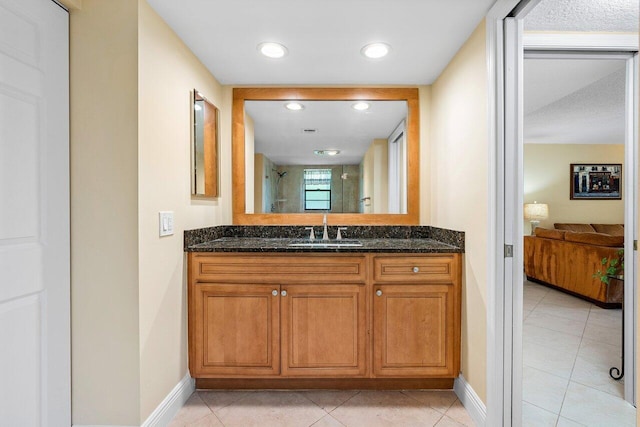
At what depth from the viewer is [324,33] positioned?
174 cm

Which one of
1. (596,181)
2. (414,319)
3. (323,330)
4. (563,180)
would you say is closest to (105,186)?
(323,330)

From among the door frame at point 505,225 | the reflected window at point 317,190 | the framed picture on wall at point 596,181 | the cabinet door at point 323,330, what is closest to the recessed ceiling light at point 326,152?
the reflected window at point 317,190

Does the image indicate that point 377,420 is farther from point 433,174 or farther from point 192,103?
point 192,103

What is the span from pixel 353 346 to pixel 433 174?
133 centimetres

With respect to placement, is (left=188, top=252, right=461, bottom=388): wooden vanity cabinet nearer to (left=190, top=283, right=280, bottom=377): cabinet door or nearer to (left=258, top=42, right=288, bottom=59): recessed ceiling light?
(left=190, top=283, right=280, bottom=377): cabinet door

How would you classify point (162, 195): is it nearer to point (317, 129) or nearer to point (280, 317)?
point (280, 317)

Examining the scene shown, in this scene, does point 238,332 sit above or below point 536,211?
below

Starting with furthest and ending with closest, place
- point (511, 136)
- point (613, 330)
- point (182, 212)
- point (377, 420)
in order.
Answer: point (613, 330) → point (182, 212) → point (377, 420) → point (511, 136)

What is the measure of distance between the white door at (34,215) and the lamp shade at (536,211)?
6.52 m

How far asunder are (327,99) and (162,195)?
1403 mm

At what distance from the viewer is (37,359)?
1.29m

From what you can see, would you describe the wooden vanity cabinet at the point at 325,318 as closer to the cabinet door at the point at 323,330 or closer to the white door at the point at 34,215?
the cabinet door at the point at 323,330

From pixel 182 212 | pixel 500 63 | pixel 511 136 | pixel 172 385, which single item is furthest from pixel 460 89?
pixel 172 385

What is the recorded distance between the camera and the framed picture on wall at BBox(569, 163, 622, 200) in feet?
19.0
